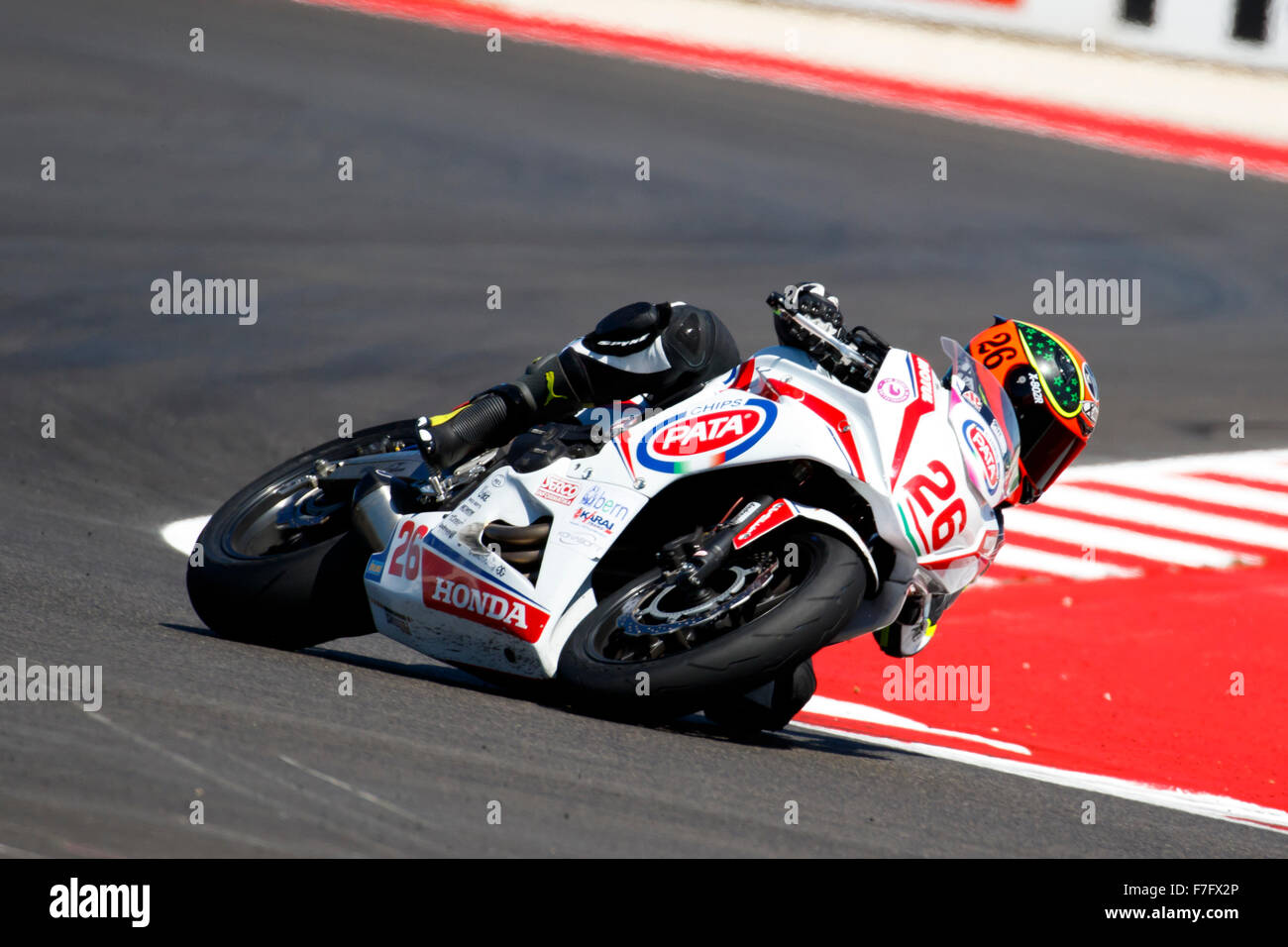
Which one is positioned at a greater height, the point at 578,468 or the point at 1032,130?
the point at 1032,130

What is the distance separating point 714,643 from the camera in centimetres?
Answer: 486

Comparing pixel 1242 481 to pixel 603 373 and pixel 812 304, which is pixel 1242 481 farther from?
pixel 603 373

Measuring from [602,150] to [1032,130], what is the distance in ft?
15.9

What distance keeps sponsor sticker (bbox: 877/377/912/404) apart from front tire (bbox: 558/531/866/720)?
0.48 meters

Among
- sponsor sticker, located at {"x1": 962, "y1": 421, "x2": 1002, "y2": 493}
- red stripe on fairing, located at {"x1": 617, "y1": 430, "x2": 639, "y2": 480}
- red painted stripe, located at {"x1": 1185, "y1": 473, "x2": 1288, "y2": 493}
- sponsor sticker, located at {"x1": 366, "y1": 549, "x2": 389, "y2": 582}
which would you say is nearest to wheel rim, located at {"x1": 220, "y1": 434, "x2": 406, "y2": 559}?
sponsor sticker, located at {"x1": 366, "y1": 549, "x2": 389, "y2": 582}

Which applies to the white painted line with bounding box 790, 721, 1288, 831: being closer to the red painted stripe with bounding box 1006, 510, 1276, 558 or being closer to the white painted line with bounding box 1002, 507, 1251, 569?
the white painted line with bounding box 1002, 507, 1251, 569

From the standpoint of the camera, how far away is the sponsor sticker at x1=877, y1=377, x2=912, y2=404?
203 inches

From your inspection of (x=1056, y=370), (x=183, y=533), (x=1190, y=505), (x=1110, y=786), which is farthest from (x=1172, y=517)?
(x=183, y=533)

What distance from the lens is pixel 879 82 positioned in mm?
18188

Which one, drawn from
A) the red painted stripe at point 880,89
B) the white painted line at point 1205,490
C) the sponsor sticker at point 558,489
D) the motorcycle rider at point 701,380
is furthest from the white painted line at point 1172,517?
the red painted stripe at point 880,89

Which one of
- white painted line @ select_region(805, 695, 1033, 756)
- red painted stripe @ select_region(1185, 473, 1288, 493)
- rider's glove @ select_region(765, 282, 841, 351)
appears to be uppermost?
rider's glove @ select_region(765, 282, 841, 351)
